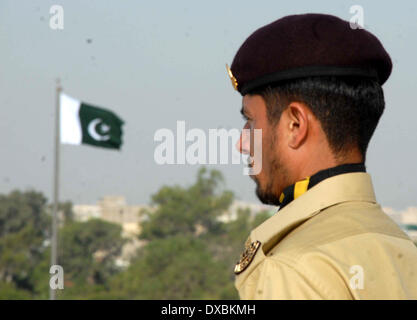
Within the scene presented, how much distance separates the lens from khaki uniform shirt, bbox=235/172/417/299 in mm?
1515

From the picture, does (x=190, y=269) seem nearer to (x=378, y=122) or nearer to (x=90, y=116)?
(x=90, y=116)

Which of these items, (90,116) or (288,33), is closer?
(288,33)

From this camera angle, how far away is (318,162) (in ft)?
5.76

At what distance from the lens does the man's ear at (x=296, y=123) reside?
68.2 inches

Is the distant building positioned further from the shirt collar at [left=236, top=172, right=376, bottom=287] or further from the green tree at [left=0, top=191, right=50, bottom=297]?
the shirt collar at [left=236, top=172, right=376, bottom=287]

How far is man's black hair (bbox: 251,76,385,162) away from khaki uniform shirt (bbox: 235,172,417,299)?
0.29ft

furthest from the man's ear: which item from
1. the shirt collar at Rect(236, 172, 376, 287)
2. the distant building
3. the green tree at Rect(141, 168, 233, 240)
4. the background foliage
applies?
the distant building

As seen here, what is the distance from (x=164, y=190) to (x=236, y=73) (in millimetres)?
65766

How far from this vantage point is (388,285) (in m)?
1.58

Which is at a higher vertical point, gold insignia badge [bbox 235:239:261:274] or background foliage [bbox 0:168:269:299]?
background foliage [bbox 0:168:269:299]

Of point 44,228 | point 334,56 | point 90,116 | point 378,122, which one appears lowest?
point 378,122
